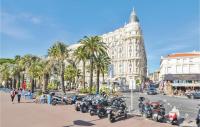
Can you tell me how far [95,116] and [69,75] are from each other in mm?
68390

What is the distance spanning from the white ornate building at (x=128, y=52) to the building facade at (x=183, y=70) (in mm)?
30566

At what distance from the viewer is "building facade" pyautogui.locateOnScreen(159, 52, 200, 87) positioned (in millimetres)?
72250

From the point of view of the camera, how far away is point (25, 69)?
83000mm

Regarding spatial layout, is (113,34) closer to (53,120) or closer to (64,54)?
(64,54)

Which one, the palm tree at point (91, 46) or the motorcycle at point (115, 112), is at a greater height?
the palm tree at point (91, 46)

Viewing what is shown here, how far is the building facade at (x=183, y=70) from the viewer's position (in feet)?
237

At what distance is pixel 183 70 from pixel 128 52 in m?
40.8

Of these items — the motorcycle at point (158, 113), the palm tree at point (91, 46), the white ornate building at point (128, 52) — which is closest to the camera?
the motorcycle at point (158, 113)

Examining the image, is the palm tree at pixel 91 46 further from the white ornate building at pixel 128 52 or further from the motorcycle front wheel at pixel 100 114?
the white ornate building at pixel 128 52

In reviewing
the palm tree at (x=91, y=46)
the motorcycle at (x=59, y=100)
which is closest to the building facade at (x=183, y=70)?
the palm tree at (x=91, y=46)

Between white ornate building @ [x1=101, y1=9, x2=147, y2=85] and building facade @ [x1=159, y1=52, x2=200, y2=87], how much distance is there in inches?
1203

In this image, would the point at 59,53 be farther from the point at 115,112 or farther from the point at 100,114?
the point at 115,112

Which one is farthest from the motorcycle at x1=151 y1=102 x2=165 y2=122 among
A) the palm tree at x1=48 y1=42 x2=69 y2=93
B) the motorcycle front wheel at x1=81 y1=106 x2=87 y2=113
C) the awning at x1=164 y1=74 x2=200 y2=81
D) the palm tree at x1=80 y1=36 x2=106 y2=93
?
the awning at x1=164 y1=74 x2=200 y2=81

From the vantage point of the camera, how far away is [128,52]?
118m
